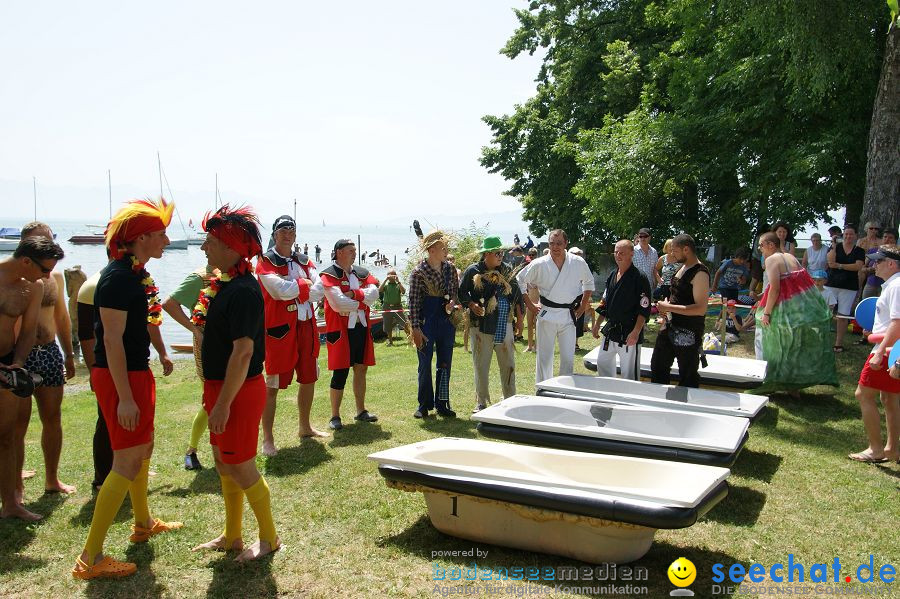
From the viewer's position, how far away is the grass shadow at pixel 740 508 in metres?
4.62

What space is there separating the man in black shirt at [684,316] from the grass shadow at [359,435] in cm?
297

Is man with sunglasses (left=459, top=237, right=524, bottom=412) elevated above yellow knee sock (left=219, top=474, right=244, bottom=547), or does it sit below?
above

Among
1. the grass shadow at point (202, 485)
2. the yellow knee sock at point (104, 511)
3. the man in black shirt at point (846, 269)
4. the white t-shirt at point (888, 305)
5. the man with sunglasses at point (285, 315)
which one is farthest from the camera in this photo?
the man in black shirt at point (846, 269)

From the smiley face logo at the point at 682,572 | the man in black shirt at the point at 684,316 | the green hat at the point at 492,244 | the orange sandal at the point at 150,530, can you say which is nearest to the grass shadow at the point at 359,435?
the orange sandal at the point at 150,530

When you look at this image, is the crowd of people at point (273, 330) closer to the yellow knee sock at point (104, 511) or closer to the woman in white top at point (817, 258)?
the yellow knee sock at point (104, 511)

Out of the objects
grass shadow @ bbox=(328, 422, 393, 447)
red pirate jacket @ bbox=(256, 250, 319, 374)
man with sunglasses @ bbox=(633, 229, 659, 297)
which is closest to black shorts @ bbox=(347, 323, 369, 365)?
grass shadow @ bbox=(328, 422, 393, 447)

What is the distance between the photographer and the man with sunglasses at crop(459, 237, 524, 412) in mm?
7480

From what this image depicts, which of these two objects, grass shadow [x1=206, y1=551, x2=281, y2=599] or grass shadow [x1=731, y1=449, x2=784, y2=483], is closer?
grass shadow [x1=206, y1=551, x2=281, y2=599]

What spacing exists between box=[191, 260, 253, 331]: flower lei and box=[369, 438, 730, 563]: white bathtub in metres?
1.44

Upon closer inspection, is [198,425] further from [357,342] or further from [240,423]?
[240,423]

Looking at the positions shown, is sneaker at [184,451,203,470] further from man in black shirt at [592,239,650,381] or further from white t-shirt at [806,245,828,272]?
white t-shirt at [806,245,828,272]

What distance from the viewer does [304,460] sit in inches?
234

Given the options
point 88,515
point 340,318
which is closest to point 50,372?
point 88,515

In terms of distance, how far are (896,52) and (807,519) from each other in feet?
31.0
